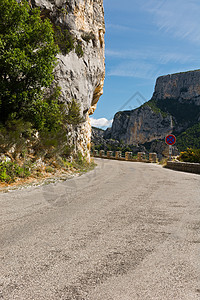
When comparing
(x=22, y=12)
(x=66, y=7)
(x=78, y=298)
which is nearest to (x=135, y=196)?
(x=78, y=298)

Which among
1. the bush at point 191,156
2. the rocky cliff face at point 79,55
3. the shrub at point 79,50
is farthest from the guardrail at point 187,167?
the shrub at point 79,50

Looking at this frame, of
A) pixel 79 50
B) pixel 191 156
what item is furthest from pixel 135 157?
pixel 79 50

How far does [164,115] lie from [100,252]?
123494 millimetres

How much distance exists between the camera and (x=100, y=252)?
2596mm

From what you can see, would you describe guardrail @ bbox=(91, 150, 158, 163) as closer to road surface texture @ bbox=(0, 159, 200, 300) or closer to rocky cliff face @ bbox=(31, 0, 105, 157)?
rocky cliff face @ bbox=(31, 0, 105, 157)

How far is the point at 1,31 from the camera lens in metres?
9.01

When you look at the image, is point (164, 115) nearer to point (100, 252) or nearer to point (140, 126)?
point (140, 126)

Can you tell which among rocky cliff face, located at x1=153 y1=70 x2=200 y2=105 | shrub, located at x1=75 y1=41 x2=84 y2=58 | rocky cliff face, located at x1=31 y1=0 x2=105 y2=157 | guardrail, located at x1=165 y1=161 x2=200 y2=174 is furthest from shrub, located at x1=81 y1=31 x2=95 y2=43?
rocky cliff face, located at x1=153 y1=70 x2=200 y2=105

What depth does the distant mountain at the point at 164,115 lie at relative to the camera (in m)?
114

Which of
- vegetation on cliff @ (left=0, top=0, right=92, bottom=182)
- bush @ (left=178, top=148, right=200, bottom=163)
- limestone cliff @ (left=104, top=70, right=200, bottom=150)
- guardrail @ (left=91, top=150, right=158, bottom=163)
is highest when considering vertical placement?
limestone cliff @ (left=104, top=70, right=200, bottom=150)

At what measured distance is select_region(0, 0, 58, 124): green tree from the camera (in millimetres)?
8616

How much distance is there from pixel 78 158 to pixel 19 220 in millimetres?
12498

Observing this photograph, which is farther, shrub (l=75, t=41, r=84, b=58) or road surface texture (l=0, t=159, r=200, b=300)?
shrub (l=75, t=41, r=84, b=58)

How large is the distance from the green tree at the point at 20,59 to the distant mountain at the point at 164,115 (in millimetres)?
102277
